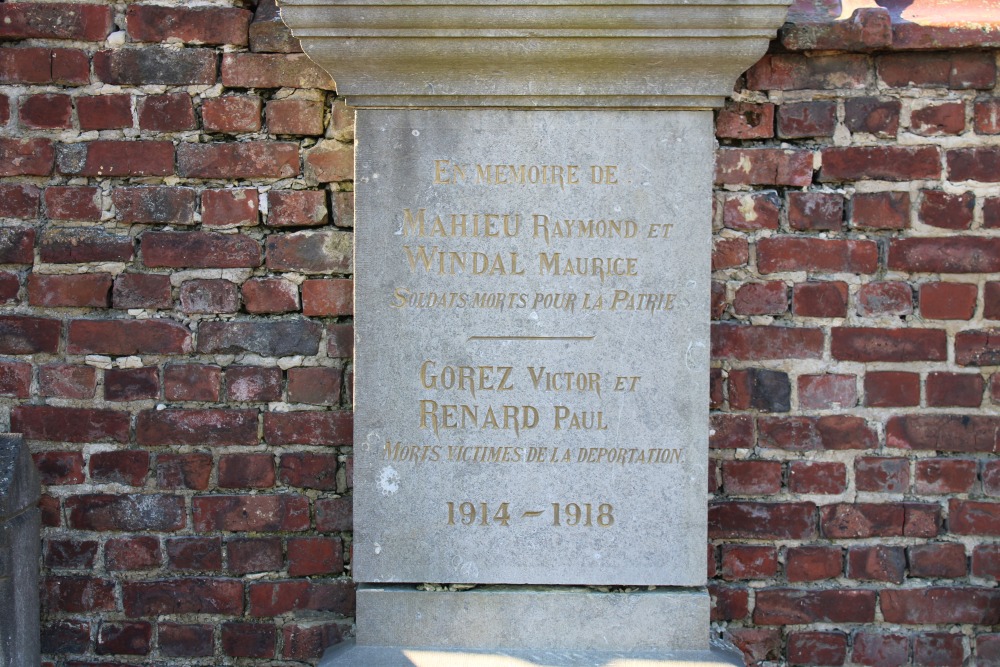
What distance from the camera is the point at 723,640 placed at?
197 centimetres

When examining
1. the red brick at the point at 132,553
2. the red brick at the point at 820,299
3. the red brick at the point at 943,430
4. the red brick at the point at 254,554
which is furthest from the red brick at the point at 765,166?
the red brick at the point at 132,553

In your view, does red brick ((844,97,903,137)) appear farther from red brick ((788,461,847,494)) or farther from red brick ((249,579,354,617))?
red brick ((249,579,354,617))

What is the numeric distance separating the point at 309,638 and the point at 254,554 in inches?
9.0

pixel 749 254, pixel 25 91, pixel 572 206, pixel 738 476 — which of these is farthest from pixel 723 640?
pixel 25 91

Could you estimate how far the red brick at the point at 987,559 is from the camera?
77.6 inches

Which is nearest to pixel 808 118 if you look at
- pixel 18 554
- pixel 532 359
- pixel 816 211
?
pixel 816 211

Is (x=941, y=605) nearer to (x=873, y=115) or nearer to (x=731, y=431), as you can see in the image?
(x=731, y=431)

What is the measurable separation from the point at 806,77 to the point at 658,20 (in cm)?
43

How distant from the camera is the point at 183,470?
201cm

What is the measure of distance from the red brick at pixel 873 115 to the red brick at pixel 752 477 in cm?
77

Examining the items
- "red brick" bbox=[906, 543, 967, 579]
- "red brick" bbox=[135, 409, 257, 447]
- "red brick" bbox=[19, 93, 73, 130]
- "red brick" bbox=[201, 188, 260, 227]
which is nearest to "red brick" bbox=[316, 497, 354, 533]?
"red brick" bbox=[135, 409, 257, 447]

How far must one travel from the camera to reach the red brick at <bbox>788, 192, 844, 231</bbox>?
1959mm

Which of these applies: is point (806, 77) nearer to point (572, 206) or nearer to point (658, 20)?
point (658, 20)

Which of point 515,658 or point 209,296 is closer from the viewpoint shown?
point 515,658
